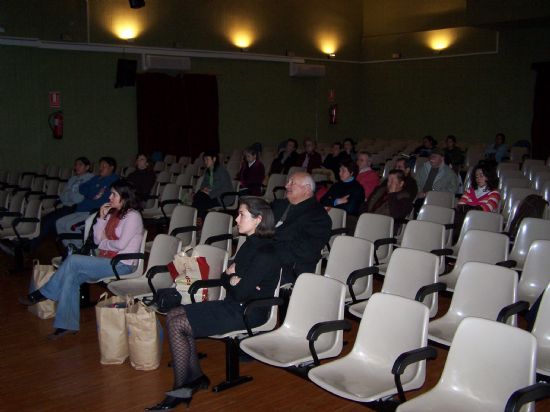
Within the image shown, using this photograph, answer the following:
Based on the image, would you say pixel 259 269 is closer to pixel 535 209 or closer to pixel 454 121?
pixel 535 209

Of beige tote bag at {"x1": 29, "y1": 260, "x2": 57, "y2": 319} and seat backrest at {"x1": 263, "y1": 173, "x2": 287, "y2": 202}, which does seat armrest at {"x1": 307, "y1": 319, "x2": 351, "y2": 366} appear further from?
seat backrest at {"x1": 263, "y1": 173, "x2": 287, "y2": 202}

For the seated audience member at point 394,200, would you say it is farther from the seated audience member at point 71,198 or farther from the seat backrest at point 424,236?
the seated audience member at point 71,198

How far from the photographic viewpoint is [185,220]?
21.0 feet

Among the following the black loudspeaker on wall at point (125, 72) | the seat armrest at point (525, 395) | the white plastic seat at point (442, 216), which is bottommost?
the seat armrest at point (525, 395)

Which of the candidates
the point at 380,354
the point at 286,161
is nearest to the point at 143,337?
the point at 380,354

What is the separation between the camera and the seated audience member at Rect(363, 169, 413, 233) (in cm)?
629

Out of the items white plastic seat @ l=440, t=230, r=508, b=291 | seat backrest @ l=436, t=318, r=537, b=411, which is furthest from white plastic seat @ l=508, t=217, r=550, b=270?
seat backrest @ l=436, t=318, r=537, b=411

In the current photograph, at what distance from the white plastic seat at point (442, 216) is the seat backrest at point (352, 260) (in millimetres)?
1534

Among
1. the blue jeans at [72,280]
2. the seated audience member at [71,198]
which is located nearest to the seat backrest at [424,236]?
the blue jeans at [72,280]

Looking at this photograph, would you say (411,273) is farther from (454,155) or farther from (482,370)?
(454,155)

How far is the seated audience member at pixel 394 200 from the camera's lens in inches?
248

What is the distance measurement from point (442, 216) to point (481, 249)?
1355mm

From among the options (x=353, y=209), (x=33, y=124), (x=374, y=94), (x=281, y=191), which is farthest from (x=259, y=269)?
(x=374, y=94)

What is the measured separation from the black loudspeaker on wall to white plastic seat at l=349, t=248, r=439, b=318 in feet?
32.1
